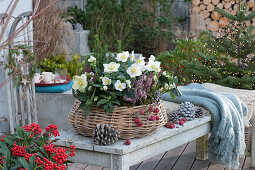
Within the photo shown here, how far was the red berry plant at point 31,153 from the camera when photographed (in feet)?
5.27

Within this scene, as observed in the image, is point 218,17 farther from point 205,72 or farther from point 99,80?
point 99,80

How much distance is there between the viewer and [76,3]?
7.03 meters

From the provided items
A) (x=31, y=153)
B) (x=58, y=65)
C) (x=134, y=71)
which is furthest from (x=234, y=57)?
(x=31, y=153)

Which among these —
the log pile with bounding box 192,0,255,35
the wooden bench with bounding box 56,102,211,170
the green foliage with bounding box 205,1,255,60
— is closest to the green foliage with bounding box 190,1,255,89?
the green foliage with bounding box 205,1,255,60

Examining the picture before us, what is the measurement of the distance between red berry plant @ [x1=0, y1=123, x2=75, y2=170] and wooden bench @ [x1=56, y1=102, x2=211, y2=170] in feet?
0.56

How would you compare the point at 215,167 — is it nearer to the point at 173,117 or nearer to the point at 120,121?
the point at 173,117

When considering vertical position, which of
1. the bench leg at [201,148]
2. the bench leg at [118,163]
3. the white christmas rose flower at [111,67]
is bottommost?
the bench leg at [201,148]

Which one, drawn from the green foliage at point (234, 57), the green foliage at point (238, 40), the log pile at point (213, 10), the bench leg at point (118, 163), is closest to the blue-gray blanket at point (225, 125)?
the bench leg at point (118, 163)

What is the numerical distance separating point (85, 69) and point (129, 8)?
474 centimetres

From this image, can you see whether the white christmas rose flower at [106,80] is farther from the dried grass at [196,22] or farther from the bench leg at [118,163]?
the dried grass at [196,22]

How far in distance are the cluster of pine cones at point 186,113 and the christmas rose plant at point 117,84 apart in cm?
34

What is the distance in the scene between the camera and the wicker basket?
6.27 feet

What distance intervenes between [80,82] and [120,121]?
288 millimetres

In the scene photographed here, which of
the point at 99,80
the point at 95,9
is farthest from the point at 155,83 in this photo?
the point at 95,9
